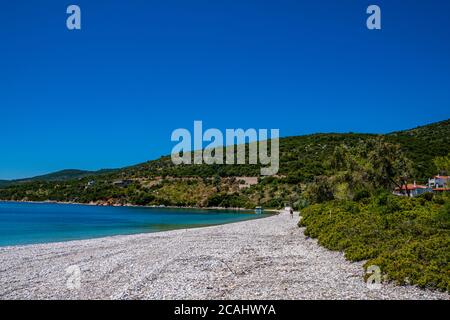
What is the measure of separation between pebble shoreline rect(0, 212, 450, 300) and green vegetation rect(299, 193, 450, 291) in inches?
21.5

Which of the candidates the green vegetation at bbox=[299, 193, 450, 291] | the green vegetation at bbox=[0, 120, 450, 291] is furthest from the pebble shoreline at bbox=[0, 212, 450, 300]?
the green vegetation at bbox=[0, 120, 450, 291]

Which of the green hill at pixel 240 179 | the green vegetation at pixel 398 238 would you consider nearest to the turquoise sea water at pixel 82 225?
the green vegetation at pixel 398 238

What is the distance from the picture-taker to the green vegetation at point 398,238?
13859 millimetres

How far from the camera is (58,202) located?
160m

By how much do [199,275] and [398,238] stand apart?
866cm

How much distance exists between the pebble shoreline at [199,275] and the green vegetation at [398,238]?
1.79 feet

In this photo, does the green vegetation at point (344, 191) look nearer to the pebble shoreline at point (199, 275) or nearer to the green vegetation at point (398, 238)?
the green vegetation at point (398, 238)

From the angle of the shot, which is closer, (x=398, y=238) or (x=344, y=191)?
(x=398, y=238)

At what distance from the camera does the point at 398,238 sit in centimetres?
1884

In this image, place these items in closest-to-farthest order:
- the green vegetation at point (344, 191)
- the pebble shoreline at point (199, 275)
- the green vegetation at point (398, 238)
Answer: the pebble shoreline at point (199, 275)
the green vegetation at point (398, 238)
the green vegetation at point (344, 191)

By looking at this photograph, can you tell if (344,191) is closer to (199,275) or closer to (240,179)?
(199,275)

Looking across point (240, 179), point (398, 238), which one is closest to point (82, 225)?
point (398, 238)

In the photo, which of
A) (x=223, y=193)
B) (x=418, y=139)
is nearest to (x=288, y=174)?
(x=223, y=193)
